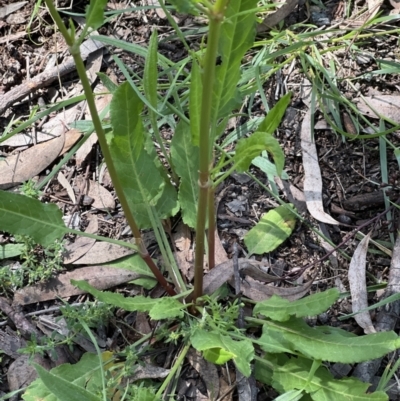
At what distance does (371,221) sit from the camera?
5.84 feet

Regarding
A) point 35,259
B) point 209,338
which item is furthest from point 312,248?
point 35,259

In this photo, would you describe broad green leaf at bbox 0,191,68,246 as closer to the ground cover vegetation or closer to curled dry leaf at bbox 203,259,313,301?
the ground cover vegetation

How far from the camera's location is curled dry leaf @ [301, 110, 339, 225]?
1847mm

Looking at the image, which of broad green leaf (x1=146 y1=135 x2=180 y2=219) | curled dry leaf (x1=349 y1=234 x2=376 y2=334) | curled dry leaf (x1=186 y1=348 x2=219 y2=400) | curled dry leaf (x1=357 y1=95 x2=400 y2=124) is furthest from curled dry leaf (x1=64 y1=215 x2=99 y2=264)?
curled dry leaf (x1=357 y1=95 x2=400 y2=124)

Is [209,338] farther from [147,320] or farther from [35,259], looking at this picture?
[35,259]

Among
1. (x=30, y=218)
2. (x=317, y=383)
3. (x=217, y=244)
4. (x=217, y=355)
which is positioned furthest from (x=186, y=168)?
(x=317, y=383)

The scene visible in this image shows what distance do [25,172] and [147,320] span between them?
75 centimetres

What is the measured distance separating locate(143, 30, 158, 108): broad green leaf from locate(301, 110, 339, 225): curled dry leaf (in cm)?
70

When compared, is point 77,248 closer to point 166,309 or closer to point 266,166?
point 166,309

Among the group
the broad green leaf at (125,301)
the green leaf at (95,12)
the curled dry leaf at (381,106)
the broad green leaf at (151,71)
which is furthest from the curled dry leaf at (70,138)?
the curled dry leaf at (381,106)

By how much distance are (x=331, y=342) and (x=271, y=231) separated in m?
0.47

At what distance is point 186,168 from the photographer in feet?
5.74

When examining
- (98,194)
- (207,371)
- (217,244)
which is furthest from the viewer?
(98,194)

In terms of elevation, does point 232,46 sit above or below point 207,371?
above
